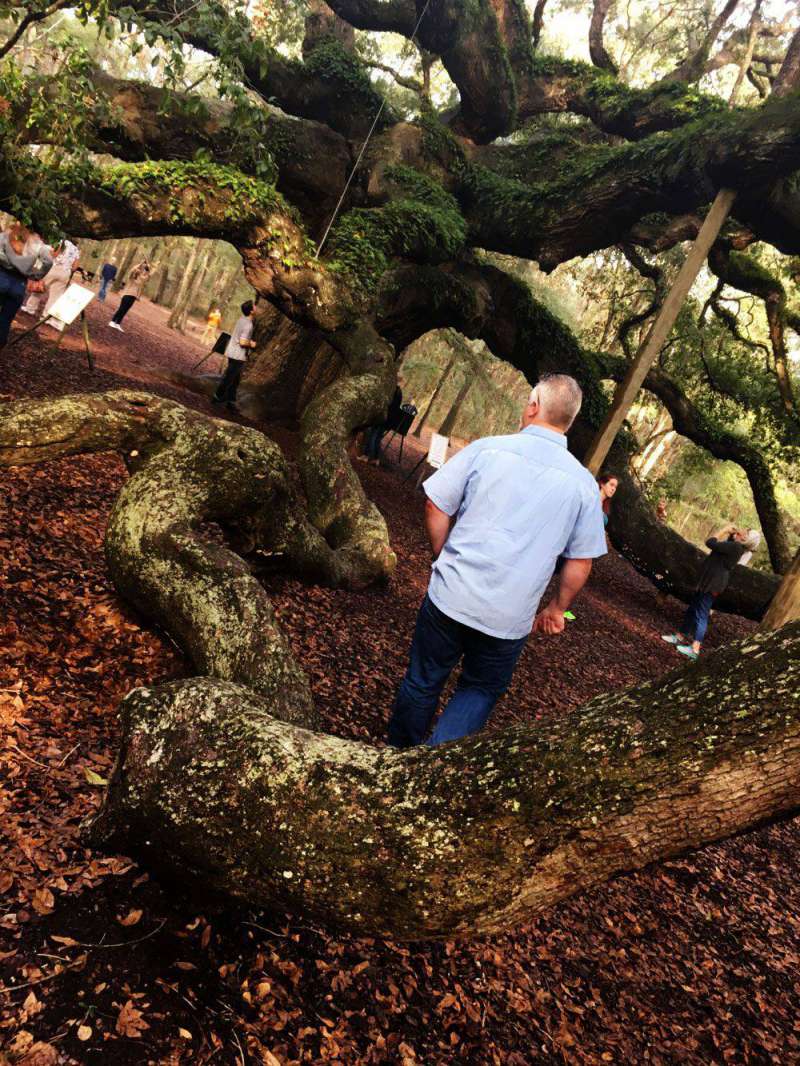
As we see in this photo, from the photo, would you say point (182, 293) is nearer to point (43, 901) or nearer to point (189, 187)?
point (189, 187)

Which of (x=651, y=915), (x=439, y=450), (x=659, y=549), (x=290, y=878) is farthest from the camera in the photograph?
(x=659, y=549)

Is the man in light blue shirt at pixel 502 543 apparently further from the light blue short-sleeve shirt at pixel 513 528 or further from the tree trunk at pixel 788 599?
the tree trunk at pixel 788 599

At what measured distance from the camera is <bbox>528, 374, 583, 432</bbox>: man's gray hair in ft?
9.30

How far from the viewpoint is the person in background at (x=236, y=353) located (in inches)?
436

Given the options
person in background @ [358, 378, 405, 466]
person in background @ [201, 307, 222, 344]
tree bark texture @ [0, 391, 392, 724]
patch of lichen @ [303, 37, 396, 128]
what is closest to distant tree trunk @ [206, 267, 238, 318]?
person in background @ [201, 307, 222, 344]

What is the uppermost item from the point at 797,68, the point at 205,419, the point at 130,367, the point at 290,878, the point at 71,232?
the point at 797,68

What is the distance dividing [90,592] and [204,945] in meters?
2.53

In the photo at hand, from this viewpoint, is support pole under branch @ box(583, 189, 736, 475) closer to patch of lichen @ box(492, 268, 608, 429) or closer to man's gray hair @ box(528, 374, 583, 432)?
patch of lichen @ box(492, 268, 608, 429)

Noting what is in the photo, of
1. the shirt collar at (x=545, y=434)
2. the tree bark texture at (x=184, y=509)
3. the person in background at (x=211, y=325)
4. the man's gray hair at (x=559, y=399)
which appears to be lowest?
the person in background at (x=211, y=325)

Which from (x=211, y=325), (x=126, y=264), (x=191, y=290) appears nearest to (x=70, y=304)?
(x=211, y=325)

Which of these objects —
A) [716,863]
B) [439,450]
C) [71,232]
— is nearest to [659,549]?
[439,450]

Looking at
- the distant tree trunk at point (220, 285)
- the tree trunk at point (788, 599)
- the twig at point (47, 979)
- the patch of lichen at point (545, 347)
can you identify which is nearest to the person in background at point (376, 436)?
the patch of lichen at point (545, 347)

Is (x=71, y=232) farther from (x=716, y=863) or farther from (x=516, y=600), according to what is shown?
(x=716, y=863)

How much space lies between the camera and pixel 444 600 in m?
2.86
